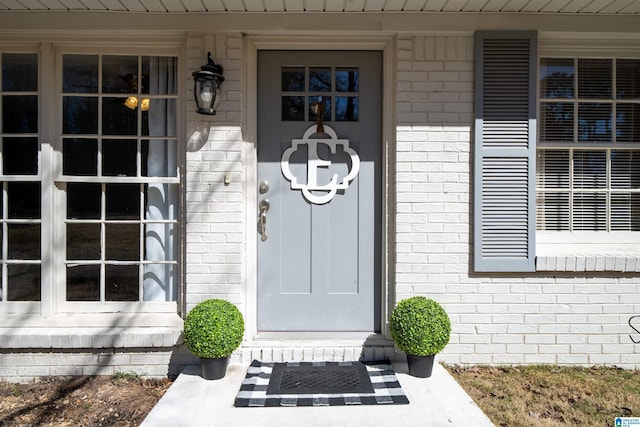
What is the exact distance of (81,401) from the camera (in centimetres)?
289

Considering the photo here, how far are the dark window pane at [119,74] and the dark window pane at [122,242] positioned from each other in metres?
1.05

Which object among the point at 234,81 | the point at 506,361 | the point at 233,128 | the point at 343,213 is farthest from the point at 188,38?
the point at 506,361

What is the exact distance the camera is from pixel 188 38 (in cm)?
316

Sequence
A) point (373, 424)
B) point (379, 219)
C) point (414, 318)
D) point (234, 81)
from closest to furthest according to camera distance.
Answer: point (373, 424), point (414, 318), point (234, 81), point (379, 219)

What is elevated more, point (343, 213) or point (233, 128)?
point (233, 128)

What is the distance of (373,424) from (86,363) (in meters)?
2.14

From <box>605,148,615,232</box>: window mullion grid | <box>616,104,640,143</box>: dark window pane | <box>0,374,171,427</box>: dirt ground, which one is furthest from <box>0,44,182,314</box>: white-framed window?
<box>616,104,640,143</box>: dark window pane

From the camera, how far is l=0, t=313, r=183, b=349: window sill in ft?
10.1

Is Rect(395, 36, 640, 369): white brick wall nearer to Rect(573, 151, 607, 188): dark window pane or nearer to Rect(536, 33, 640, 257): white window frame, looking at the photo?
Rect(536, 33, 640, 257): white window frame

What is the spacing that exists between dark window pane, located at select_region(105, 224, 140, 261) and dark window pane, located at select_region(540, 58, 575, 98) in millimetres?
3350

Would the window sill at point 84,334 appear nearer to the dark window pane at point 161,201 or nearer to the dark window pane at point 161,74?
the dark window pane at point 161,201

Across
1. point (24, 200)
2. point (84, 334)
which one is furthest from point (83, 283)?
point (24, 200)

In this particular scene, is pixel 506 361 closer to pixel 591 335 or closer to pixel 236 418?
pixel 591 335

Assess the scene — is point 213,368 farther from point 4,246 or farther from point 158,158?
point 4,246
